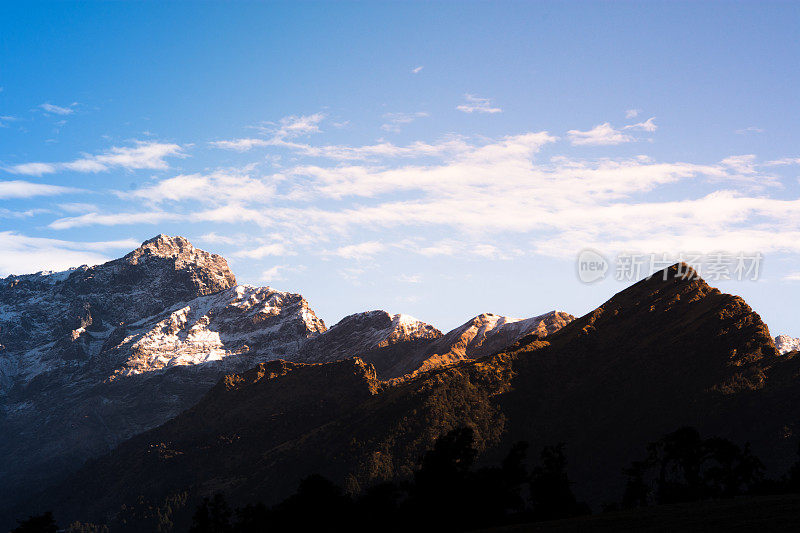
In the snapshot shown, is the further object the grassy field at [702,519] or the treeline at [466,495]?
the treeline at [466,495]

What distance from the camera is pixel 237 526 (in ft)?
646

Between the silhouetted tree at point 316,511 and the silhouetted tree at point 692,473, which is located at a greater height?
the silhouetted tree at point 692,473

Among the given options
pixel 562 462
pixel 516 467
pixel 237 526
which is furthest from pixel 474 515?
pixel 237 526

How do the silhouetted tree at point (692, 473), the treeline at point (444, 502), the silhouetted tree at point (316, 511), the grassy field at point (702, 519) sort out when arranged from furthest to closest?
the silhouetted tree at point (316, 511), the silhouetted tree at point (692, 473), the treeline at point (444, 502), the grassy field at point (702, 519)

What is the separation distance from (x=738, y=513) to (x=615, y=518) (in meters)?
17.4

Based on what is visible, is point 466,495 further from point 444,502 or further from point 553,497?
point 553,497

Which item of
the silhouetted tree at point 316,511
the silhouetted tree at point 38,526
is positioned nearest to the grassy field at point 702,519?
the silhouetted tree at point 316,511

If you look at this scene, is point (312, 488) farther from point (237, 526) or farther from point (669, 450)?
point (669, 450)

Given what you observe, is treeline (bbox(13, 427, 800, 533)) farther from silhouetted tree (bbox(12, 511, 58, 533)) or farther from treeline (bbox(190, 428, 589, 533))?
silhouetted tree (bbox(12, 511, 58, 533))

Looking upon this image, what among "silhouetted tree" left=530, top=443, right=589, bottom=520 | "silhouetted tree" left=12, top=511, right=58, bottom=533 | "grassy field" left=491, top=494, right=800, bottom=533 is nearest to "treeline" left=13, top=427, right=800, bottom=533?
"silhouetted tree" left=530, top=443, right=589, bottom=520

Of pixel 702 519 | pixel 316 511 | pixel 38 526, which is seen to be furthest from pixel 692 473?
pixel 38 526

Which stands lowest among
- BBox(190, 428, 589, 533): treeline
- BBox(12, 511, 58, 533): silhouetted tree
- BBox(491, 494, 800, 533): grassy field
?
BBox(12, 511, 58, 533): silhouetted tree

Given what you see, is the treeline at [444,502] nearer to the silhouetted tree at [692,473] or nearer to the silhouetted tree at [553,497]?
the silhouetted tree at [553,497]

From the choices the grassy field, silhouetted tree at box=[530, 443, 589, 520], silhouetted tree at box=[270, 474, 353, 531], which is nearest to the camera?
the grassy field
